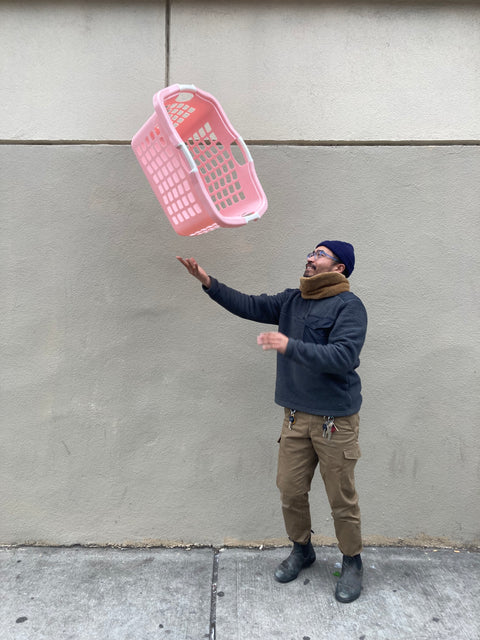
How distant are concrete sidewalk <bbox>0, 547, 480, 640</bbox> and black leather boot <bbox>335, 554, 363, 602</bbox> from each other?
41 mm

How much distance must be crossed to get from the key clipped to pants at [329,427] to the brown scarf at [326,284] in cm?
63

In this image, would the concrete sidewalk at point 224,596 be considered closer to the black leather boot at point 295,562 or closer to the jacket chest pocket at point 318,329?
the black leather boot at point 295,562

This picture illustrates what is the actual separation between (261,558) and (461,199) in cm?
257

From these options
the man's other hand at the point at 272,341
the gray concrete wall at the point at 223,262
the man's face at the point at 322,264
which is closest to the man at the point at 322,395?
the man's face at the point at 322,264

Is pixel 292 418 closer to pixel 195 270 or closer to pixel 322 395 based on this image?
pixel 322 395

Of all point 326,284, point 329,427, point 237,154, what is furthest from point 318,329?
point 237,154

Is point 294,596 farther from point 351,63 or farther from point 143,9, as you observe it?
point 143,9

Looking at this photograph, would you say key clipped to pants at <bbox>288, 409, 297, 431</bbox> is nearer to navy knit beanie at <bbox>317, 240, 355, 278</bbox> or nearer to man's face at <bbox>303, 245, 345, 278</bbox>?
man's face at <bbox>303, 245, 345, 278</bbox>

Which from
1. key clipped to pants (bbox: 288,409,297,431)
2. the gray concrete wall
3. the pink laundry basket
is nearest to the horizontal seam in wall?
the gray concrete wall

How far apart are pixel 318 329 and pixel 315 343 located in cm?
7

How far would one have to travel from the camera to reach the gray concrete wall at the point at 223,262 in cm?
314

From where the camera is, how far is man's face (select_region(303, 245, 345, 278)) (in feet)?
8.72

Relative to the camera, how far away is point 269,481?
10.7 feet

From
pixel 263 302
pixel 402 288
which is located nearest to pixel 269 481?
pixel 263 302
